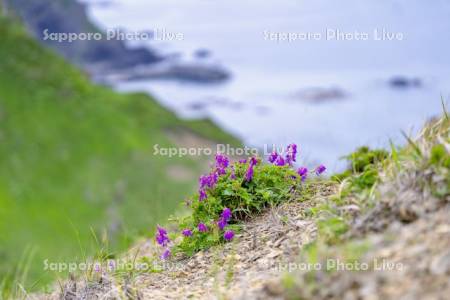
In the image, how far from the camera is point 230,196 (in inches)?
218

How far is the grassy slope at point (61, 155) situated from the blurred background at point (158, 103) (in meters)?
0.11

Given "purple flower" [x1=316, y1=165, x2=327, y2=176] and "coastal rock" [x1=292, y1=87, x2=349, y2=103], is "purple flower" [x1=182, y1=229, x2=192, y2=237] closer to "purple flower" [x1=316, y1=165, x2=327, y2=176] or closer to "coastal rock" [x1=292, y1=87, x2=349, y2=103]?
"purple flower" [x1=316, y1=165, x2=327, y2=176]

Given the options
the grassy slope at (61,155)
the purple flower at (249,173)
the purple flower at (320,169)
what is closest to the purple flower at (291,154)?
the purple flower at (320,169)

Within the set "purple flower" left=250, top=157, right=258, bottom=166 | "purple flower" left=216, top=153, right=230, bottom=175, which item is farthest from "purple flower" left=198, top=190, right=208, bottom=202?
"purple flower" left=250, top=157, right=258, bottom=166

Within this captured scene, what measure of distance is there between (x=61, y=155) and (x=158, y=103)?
2346cm

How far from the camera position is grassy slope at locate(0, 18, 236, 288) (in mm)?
29345

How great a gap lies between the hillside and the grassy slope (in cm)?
1840

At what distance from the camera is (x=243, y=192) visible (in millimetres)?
5383

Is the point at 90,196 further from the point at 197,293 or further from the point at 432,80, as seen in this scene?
the point at 432,80

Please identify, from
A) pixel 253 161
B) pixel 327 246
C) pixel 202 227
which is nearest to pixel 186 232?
pixel 202 227

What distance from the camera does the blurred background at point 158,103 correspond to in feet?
91.1

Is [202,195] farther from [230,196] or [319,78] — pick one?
[319,78]

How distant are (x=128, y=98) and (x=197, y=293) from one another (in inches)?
2026

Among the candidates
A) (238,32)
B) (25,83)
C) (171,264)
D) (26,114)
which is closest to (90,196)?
(26,114)
